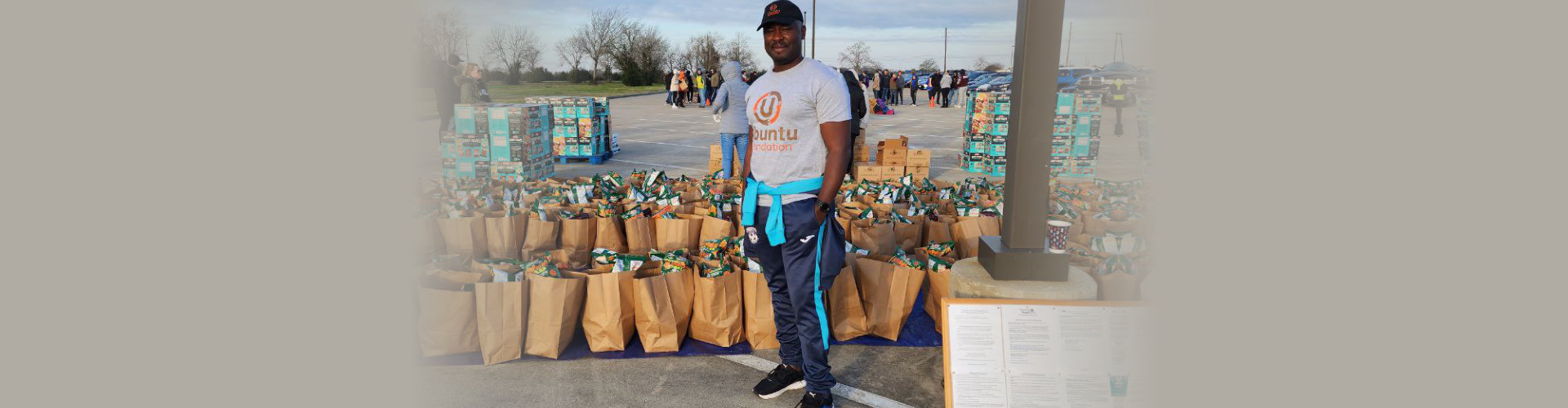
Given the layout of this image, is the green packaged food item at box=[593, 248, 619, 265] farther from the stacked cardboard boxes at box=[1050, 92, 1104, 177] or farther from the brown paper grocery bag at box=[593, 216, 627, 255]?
the stacked cardboard boxes at box=[1050, 92, 1104, 177]

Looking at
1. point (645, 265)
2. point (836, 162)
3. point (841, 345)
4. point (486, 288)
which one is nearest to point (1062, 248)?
point (841, 345)

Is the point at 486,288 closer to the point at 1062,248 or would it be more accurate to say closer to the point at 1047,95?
the point at 1047,95

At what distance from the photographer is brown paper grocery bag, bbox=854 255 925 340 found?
363 centimetres

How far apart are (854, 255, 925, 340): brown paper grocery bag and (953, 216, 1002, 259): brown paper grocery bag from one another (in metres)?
0.69

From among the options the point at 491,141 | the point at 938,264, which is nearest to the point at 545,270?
the point at 938,264

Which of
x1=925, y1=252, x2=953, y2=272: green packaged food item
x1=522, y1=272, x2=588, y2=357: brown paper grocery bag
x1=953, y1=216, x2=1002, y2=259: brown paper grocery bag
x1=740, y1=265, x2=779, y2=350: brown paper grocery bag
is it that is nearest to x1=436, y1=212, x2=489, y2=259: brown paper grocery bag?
x1=522, y1=272, x2=588, y2=357: brown paper grocery bag

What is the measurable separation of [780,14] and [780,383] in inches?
62.3

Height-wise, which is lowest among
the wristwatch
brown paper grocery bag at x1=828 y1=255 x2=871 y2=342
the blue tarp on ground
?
the blue tarp on ground

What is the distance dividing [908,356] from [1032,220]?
107cm

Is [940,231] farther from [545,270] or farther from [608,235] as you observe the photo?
[545,270]

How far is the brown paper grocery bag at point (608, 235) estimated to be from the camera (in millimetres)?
4414

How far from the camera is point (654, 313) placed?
348cm

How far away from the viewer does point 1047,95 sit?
2.71 m

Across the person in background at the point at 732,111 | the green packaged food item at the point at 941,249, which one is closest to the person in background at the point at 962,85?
the person in background at the point at 732,111
